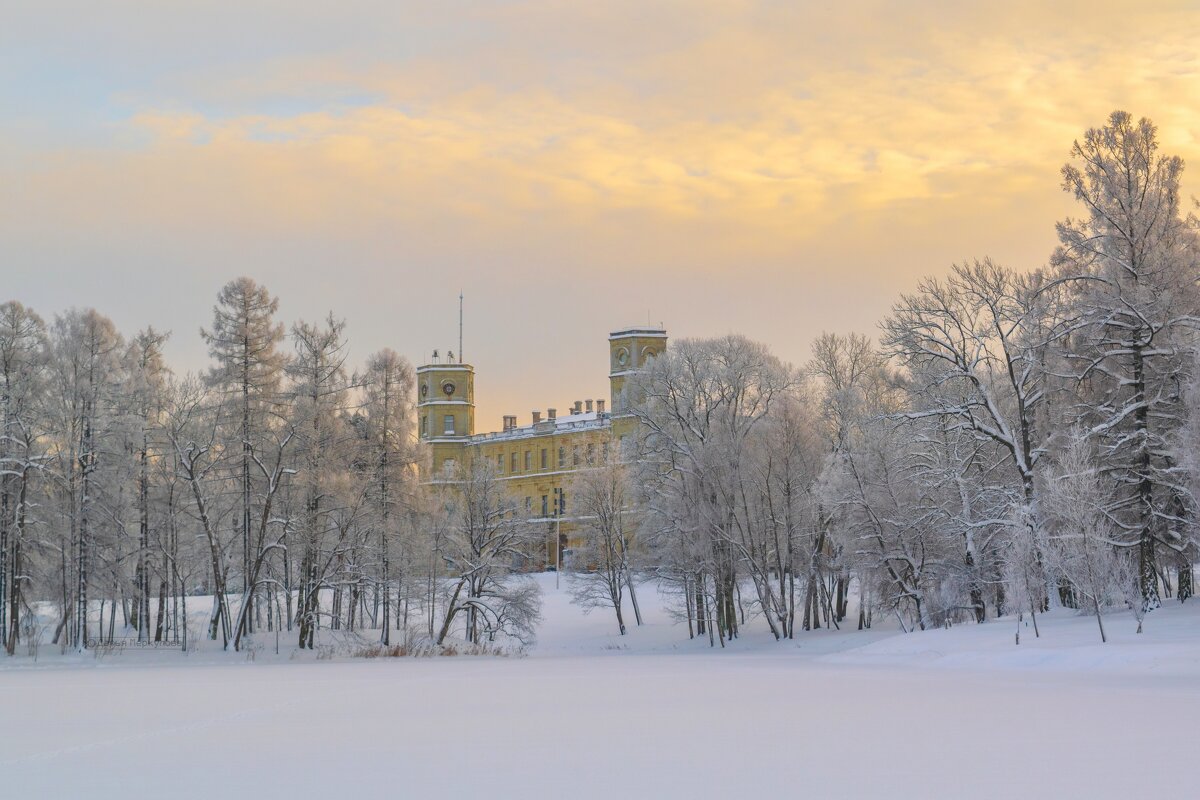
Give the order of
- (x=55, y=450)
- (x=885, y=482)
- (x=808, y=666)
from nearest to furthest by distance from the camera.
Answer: (x=808, y=666) < (x=885, y=482) < (x=55, y=450)

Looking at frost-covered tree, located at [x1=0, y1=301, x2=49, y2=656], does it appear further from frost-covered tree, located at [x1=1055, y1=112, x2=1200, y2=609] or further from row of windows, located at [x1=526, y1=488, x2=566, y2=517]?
row of windows, located at [x1=526, y1=488, x2=566, y2=517]

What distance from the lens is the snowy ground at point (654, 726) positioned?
1361 cm

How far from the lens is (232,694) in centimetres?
2688

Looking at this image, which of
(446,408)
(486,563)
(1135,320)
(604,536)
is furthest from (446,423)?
(1135,320)

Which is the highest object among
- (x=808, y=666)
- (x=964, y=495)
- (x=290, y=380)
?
(x=290, y=380)

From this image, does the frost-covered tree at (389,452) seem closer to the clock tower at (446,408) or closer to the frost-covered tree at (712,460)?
the frost-covered tree at (712,460)

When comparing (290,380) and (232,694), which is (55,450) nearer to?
(290,380)

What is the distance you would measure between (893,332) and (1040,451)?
17.6ft

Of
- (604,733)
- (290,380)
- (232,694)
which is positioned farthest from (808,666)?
(290,380)

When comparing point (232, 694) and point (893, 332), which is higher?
point (893, 332)

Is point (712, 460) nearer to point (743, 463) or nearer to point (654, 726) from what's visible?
point (743, 463)

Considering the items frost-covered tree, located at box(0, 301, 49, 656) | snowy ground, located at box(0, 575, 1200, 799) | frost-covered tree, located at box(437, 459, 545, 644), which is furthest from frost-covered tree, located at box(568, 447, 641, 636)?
frost-covered tree, located at box(0, 301, 49, 656)

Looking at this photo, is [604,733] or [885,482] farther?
[885,482]

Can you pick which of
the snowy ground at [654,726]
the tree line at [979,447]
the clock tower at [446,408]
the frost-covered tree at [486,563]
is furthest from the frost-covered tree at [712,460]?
the clock tower at [446,408]
